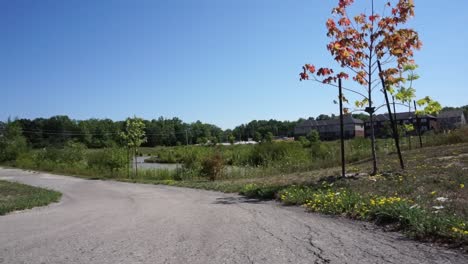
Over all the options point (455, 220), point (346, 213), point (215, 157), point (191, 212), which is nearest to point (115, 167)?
point (215, 157)

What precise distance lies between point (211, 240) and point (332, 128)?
12671cm

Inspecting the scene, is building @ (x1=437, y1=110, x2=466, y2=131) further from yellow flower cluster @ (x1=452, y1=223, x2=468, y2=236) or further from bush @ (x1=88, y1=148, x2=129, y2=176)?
yellow flower cluster @ (x1=452, y1=223, x2=468, y2=236)

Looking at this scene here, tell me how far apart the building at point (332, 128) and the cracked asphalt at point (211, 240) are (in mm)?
110688

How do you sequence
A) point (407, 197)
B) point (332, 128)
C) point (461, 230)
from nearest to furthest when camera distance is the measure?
point (461, 230) → point (407, 197) → point (332, 128)

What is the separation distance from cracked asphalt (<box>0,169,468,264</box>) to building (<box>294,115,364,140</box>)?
110688mm

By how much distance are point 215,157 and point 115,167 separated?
482 inches

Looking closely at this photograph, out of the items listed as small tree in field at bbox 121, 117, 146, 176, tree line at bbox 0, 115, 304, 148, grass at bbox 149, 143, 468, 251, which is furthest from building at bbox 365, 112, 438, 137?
tree line at bbox 0, 115, 304, 148

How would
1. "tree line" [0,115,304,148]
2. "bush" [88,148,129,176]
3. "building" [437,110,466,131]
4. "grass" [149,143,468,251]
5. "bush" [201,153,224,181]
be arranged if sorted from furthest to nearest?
"tree line" [0,115,304,148] < "building" [437,110,466,131] < "bush" [88,148,129,176] < "bush" [201,153,224,181] < "grass" [149,143,468,251]

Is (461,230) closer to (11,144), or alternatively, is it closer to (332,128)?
(11,144)

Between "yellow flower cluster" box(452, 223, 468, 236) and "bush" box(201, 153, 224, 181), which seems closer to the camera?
"yellow flower cluster" box(452, 223, 468, 236)

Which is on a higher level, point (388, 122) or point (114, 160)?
point (388, 122)

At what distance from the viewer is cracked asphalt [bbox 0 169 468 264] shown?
527cm

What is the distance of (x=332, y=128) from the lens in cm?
12925

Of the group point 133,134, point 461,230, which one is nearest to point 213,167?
point 133,134
